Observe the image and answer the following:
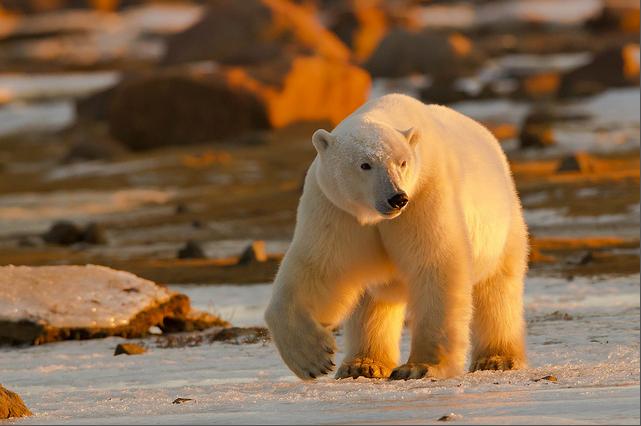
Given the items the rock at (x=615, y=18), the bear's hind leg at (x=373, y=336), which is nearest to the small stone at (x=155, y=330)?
the bear's hind leg at (x=373, y=336)

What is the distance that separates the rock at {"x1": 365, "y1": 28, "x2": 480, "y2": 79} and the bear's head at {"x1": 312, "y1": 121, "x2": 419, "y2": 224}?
1193 inches

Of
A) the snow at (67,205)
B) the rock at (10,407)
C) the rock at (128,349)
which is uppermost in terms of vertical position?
the rock at (10,407)

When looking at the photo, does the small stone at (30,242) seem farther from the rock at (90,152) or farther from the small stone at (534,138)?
the rock at (90,152)

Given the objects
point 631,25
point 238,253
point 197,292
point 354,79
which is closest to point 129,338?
point 197,292

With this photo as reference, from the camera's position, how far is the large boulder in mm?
25359

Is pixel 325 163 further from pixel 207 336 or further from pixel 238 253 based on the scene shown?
pixel 238 253

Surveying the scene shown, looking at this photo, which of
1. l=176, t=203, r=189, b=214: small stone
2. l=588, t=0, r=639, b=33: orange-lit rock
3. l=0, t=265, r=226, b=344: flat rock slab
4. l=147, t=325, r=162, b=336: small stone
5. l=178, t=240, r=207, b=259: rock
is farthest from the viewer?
l=588, t=0, r=639, b=33: orange-lit rock

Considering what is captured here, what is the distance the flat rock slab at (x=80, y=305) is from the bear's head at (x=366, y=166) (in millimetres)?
2653

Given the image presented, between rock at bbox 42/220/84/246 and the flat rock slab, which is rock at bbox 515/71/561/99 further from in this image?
the flat rock slab

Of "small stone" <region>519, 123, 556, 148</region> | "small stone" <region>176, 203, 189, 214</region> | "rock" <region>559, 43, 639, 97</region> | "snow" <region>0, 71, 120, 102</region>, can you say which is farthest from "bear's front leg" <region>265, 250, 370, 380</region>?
"snow" <region>0, 71, 120, 102</region>

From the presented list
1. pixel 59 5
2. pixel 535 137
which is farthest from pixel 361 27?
pixel 535 137

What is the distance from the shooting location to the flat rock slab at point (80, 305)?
8688 mm

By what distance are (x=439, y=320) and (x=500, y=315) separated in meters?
1.05

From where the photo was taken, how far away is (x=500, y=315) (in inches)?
298
